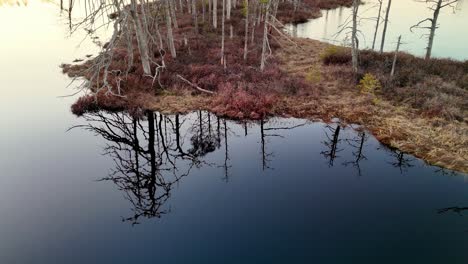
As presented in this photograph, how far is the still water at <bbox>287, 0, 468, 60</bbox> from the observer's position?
1142 inches

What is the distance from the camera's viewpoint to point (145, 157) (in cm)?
1327

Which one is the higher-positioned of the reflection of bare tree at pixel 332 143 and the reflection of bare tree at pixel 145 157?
the reflection of bare tree at pixel 332 143

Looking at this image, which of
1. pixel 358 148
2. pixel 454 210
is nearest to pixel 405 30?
pixel 358 148

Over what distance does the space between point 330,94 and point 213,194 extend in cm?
1003

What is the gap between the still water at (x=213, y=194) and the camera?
873 cm

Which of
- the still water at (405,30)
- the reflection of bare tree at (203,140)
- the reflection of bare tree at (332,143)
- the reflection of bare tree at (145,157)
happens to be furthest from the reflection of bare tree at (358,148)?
the still water at (405,30)

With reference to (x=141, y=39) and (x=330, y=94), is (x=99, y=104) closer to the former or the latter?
(x=141, y=39)

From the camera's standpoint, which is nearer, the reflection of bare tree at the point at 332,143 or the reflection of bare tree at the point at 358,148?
the reflection of bare tree at the point at 358,148

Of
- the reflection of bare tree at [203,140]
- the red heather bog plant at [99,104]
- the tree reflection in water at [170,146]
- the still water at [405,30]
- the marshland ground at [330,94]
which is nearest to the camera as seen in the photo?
the tree reflection in water at [170,146]

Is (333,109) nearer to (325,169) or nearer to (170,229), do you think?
(325,169)

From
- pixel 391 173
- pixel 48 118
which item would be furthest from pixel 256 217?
pixel 48 118

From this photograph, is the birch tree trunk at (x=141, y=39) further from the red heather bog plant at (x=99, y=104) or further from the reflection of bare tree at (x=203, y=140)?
the reflection of bare tree at (x=203, y=140)

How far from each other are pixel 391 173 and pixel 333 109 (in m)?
5.37

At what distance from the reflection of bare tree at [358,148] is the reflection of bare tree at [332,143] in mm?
481
